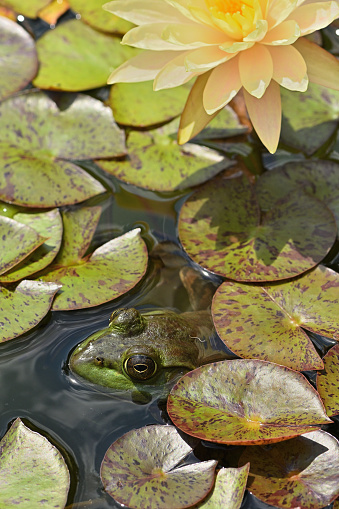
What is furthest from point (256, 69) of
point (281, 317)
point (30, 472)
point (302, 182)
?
point (30, 472)

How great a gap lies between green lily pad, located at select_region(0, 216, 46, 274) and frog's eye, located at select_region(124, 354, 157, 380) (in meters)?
0.81

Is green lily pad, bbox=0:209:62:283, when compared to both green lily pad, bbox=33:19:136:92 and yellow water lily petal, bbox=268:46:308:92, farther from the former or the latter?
yellow water lily petal, bbox=268:46:308:92

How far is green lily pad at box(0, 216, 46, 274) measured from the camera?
2818mm

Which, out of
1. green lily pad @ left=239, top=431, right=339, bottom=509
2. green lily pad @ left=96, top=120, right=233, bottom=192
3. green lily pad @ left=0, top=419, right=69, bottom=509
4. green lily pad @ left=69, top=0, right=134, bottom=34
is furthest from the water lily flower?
green lily pad @ left=0, top=419, right=69, bottom=509

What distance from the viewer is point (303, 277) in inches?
112

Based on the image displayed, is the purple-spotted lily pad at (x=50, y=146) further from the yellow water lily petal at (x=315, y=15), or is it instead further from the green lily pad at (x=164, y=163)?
the yellow water lily petal at (x=315, y=15)

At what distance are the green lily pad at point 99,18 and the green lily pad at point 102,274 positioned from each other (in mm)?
1583

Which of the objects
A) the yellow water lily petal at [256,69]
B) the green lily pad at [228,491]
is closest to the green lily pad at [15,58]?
the yellow water lily petal at [256,69]

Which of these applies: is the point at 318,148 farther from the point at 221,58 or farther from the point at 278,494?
the point at 278,494

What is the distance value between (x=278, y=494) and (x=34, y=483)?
3.38 feet

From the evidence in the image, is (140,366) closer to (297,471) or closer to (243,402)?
(243,402)

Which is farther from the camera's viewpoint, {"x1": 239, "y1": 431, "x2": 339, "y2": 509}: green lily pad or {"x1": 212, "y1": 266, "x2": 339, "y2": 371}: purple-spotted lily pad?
{"x1": 212, "y1": 266, "x2": 339, "y2": 371}: purple-spotted lily pad

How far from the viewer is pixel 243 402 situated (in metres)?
2.39

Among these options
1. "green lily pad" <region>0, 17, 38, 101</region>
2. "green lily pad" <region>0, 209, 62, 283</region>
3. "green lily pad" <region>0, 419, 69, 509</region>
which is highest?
"green lily pad" <region>0, 17, 38, 101</region>
